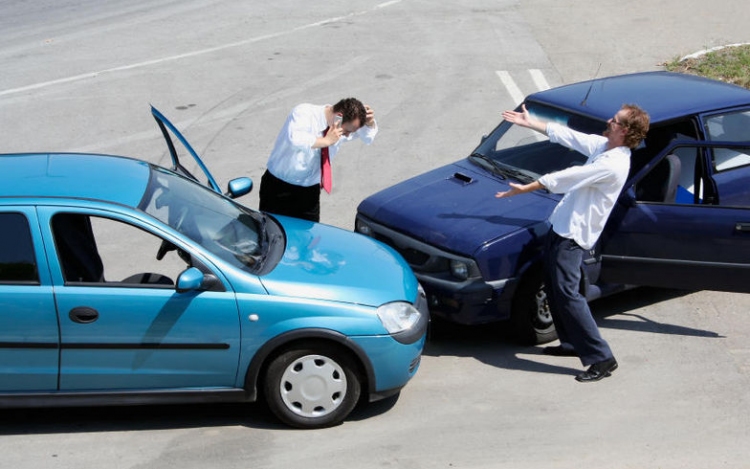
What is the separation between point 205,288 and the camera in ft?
20.2

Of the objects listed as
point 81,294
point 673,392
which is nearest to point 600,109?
point 673,392

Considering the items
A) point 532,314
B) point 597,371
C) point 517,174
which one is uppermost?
point 517,174

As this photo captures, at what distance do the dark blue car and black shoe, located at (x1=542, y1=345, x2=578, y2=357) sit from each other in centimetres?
14

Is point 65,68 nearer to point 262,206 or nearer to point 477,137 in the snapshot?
point 477,137

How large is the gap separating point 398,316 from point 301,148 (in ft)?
6.67

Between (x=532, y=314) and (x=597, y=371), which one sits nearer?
(x=597, y=371)

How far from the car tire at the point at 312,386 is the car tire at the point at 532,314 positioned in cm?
169

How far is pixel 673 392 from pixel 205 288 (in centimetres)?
329

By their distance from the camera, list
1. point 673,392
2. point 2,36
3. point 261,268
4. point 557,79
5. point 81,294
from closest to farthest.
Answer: point 81,294 < point 261,268 < point 673,392 < point 557,79 < point 2,36

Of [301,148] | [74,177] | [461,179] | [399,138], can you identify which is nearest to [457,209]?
[461,179]

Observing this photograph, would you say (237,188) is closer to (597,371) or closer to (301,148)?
(301,148)

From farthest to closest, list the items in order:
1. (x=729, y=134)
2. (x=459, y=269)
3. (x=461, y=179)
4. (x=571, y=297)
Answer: (x=729, y=134) < (x=461, y=179) < (x=459, y=269) < (x=571, y=297)

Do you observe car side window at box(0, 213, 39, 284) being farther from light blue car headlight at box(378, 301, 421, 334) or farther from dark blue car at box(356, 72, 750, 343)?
dark blue car at box(356, 72, 750, 343)

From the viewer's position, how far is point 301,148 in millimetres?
7969
